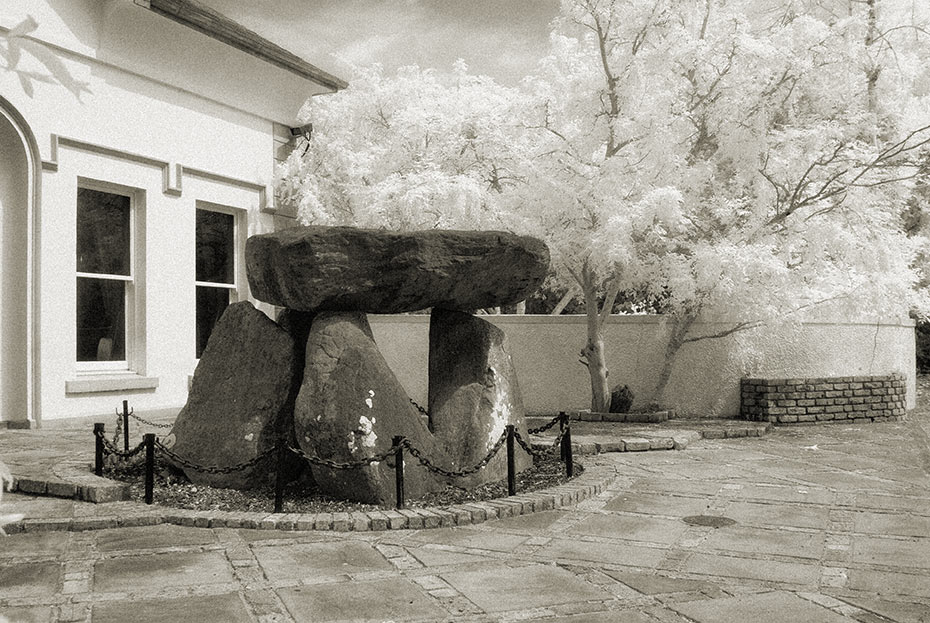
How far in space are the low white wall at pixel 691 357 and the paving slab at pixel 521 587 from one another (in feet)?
31.5

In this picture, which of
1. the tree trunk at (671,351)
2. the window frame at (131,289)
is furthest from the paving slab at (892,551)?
the window frame at (131,289)

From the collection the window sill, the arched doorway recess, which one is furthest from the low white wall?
the arched doorway recess

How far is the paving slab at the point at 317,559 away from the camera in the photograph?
5047 mm

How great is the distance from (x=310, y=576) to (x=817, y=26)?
10650mm

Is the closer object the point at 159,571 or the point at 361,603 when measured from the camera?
the point at 361,603

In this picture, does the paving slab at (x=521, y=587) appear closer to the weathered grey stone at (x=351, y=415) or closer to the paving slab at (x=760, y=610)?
the paving slab at (x=760, y=610)

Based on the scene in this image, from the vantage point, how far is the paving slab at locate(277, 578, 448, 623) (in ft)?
14.0

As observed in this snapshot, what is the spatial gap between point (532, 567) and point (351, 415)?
2.14 m

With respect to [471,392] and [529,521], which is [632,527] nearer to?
[529,521]

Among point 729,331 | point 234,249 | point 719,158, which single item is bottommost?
point 729,331

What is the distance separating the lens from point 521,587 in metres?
4.77

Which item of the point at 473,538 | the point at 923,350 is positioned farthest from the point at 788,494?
the point at 923,350

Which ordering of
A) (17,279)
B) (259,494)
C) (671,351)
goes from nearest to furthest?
(259,494) < (17,279) < (671,351)

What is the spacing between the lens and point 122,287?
12.2 meters
